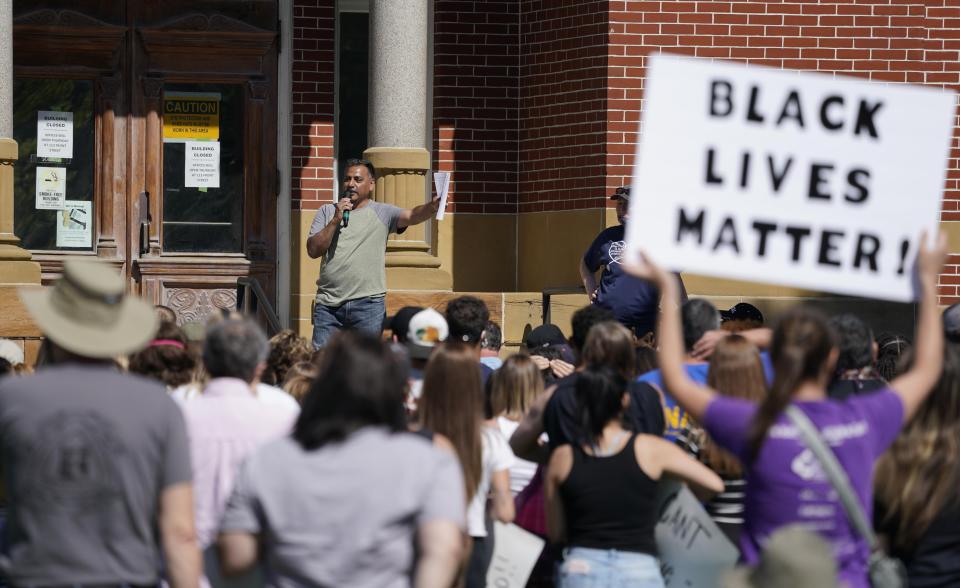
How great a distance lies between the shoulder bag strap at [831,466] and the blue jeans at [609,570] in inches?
39.9

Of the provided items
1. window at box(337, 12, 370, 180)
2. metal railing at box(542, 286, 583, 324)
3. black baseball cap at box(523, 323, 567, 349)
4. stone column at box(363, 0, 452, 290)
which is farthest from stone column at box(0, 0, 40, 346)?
black baseball cap at box(523, 323, 567, 349)

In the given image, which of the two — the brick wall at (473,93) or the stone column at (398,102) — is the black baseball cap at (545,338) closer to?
the stone column at (398,102)

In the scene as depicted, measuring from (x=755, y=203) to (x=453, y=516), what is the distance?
1.60 meters

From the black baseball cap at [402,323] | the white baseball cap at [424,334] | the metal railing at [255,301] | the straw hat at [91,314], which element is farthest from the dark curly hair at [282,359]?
the metal railing at [255,301]

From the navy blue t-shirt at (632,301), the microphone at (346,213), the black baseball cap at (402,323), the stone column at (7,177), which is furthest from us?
the stone column at (7,177)

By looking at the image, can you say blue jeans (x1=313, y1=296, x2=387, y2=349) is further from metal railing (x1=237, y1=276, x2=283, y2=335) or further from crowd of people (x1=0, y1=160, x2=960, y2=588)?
crowd of people (x1=0, y1=160, x2=960, y2=588)

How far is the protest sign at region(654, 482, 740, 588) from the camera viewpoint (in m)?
5.39

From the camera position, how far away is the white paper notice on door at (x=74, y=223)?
1260 centimetres

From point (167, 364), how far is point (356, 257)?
457 centimetres

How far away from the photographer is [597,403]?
521 centimetres

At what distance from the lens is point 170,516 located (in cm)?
422

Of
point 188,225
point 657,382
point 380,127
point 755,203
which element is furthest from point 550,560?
point 188,225

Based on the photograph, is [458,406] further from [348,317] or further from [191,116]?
[191,116]

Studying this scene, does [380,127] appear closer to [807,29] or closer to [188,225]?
[188,225]
